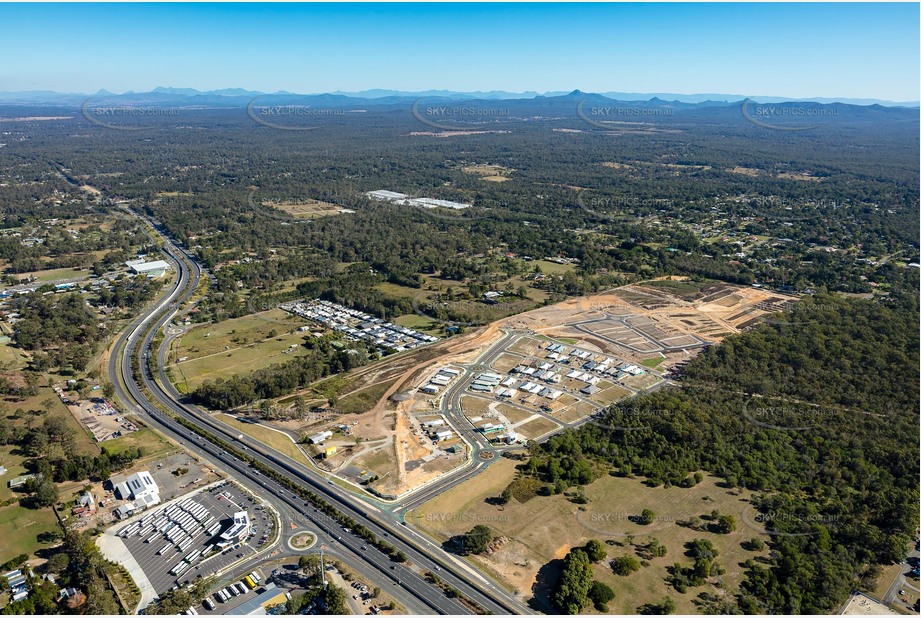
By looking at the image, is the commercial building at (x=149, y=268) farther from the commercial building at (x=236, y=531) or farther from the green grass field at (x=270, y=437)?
the commercial building at (x=236, y=531)

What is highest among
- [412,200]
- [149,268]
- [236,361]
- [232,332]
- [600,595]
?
[412,200]

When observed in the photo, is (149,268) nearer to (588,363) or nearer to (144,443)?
(144,443)

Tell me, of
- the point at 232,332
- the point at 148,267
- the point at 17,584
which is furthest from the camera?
the point at 148,267

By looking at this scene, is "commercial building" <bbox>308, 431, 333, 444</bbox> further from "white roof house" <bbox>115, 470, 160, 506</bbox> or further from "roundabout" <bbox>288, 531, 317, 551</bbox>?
"white roof house" <bbox>115, 470, 160, 506</bbox>

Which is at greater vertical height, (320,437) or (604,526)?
(320,437)

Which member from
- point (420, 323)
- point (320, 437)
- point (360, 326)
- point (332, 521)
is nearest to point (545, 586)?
point (332, 521)

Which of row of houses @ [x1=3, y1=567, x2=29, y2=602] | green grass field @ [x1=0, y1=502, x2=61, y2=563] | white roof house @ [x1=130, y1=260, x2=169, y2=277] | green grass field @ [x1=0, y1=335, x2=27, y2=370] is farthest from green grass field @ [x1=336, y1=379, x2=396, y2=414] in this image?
white roof house @ [x1=130, y1=260, x2=169, y2=277]

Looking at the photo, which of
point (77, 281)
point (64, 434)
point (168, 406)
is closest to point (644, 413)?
point (168, 406)
